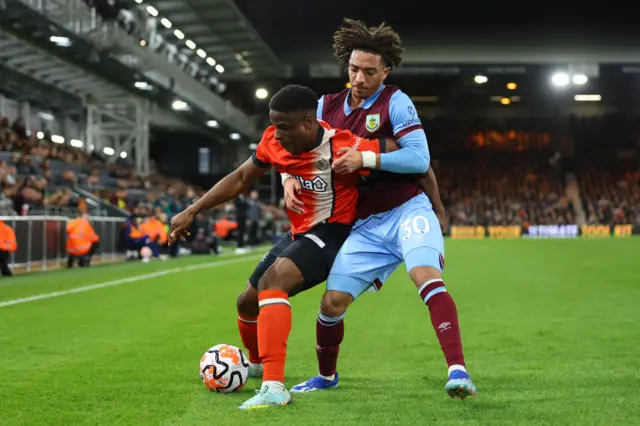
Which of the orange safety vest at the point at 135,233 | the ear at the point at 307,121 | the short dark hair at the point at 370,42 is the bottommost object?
the orange safety vest at the point at 135,233

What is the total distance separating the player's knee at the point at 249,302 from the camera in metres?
5.54

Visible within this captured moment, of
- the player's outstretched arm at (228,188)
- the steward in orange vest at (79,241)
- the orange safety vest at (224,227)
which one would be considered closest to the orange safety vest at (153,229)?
the steward in orange vest at (79,241)

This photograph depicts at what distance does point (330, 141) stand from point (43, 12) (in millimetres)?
22603

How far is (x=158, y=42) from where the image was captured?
130ft

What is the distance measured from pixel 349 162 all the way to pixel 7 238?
13.3m

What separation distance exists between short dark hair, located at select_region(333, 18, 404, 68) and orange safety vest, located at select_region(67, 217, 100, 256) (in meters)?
15.8

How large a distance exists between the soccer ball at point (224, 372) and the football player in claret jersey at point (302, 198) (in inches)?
16.6

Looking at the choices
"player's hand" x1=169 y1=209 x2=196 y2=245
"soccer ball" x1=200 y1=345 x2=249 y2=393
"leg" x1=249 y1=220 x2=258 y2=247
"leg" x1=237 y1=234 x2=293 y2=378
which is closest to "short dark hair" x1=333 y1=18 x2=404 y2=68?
"leg" x1=237 y1=234 x2=293 y2=378

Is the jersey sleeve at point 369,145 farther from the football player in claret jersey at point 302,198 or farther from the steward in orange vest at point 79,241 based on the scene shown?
the steward in orange vest at point 79,241

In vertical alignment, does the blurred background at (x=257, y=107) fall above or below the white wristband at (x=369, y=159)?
above

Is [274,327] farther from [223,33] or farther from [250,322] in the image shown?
[223,33]

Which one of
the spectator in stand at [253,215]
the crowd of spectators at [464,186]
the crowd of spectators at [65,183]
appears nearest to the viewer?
the crowd of spectators at [65,183]

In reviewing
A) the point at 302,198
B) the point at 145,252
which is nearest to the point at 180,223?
the point at 302,198

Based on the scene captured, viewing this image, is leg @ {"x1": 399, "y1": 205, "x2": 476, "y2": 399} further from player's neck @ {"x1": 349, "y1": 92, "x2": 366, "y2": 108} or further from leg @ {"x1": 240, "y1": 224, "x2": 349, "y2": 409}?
player's neck @ {"x1": 349, "y1": 92, "x2": 366, "y2": 108}
